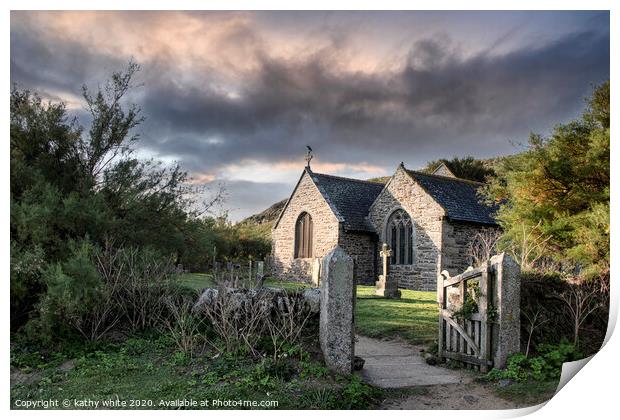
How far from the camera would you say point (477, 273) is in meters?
7.43

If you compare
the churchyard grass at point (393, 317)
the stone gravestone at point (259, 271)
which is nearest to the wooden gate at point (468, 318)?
the churchyard grass at point (393, 317)

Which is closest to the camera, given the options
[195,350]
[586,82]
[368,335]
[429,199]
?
[195,350]

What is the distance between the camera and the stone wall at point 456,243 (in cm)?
1841

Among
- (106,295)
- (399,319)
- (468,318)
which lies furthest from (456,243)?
(106,295)

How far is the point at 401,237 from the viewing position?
20156 millimetres

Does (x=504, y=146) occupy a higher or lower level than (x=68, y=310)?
higher

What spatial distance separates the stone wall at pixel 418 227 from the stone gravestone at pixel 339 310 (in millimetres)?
12598

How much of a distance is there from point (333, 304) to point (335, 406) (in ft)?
3.84

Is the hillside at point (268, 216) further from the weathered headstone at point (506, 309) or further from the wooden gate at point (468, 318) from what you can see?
the weathered headstone at point (506, 309)

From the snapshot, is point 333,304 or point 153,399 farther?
point 333,304

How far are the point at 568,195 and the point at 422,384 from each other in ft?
13.9

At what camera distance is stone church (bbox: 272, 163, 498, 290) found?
734 inches

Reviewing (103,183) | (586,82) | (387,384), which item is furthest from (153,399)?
(586,82)

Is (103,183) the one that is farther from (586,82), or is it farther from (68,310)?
(586,82)
